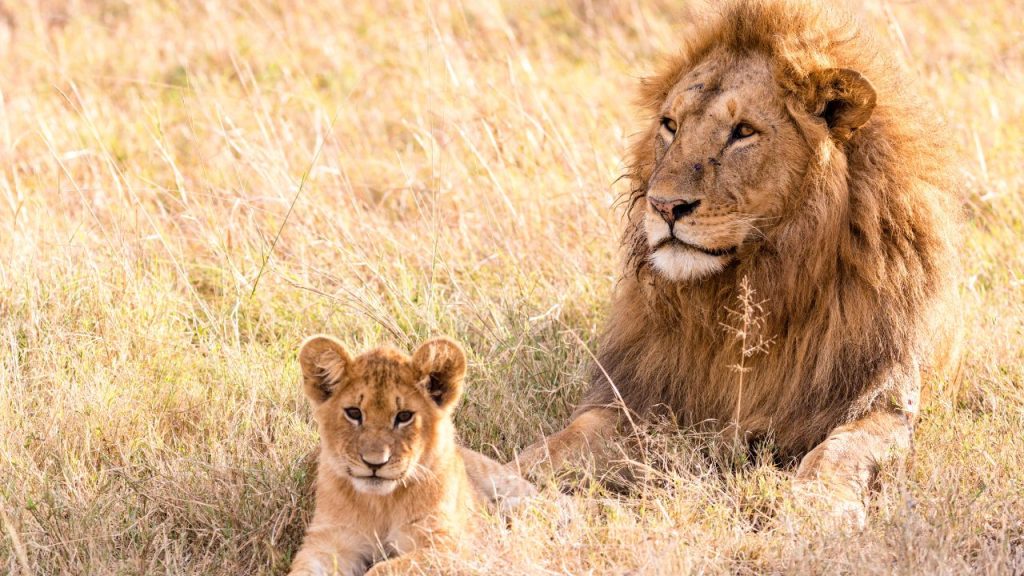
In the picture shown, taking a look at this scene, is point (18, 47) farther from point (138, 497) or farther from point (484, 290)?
point (138, 497)

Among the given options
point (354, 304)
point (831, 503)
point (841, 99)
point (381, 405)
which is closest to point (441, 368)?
point (381, 405)

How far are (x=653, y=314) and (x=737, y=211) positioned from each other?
586mm

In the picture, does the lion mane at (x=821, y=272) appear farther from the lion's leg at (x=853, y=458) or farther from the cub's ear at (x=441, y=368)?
the cub's ear at (x=441, y=368)

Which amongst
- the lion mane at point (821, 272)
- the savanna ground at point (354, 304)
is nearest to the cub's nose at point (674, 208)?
the lion mane at point (821, 272)

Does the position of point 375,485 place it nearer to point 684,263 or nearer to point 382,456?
point 382,456

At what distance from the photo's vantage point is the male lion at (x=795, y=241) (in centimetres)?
379

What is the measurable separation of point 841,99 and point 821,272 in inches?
20.2

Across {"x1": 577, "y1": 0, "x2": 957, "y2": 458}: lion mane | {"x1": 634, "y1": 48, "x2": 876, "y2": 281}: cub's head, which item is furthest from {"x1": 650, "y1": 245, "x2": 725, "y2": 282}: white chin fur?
{"x1": 577, "y1": 0, "x2": 957, "y2": 458}: lion mane

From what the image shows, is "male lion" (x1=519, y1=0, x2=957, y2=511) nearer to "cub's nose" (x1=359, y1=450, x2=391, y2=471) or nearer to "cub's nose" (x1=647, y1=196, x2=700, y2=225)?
"cub's nose" (x1=647, y1=196, x2=700, y2=225)

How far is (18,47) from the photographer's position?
8.98 m

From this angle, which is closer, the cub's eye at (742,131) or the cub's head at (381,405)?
the cub's head at (381,405)

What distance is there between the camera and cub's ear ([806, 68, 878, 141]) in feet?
12.4

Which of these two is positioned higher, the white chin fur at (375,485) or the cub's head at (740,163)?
the cub's head at (740,163)

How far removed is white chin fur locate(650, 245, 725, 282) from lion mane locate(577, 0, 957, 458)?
0.11 m
